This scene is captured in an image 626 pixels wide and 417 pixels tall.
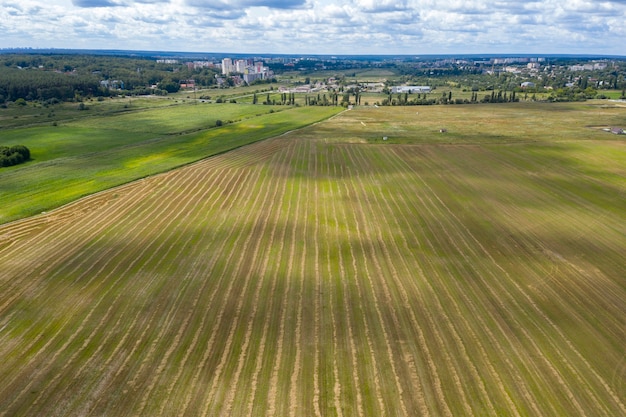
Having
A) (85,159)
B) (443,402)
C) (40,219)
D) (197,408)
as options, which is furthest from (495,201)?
(85,159)

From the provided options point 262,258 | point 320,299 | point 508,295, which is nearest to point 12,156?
point 262,258

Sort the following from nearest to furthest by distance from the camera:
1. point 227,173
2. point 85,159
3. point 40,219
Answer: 1. point 40,219
2. point 227,173
3. point 85,159

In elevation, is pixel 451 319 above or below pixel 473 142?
below

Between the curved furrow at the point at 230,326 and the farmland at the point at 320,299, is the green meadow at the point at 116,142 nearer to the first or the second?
the farmland at the point at 320,299

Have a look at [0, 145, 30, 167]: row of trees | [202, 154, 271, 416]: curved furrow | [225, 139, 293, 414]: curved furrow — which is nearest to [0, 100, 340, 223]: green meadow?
[0, 145, 30, 167]: row of trees

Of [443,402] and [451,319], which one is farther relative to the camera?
[451,319]

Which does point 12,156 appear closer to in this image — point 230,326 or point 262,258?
point 262,258

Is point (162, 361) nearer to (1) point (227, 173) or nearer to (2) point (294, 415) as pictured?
(2) point (294, 415)
